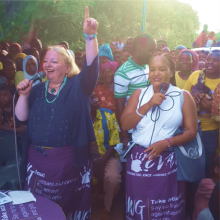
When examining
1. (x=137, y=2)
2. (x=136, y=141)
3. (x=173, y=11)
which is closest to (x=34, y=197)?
(x=136, y=141)

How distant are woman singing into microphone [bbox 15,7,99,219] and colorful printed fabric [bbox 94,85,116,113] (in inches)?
54.4

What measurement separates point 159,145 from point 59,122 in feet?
2.49

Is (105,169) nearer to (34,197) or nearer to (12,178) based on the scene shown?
(12,178)

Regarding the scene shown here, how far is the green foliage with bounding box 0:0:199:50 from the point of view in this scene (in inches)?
264

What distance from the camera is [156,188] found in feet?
7.57

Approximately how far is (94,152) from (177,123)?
700 millimetres

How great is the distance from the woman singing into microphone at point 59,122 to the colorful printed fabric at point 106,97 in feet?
4.53

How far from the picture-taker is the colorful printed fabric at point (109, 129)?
11.4ft

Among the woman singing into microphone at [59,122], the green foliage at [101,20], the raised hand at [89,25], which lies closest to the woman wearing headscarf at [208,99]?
the woman singing into microphone at [59,122]

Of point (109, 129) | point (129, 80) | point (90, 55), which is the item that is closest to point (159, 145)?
point (90, 55)

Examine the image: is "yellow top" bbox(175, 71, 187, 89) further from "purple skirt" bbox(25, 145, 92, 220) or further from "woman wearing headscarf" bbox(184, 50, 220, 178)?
"purple skirt" bbox(25, 145, 92, 220)

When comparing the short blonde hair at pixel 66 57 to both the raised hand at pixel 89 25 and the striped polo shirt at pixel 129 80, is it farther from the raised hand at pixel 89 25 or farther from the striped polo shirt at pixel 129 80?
the striped polo shirt at pixel 129 80

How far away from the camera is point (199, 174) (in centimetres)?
239

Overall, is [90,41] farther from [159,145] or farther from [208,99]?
[208,99]
